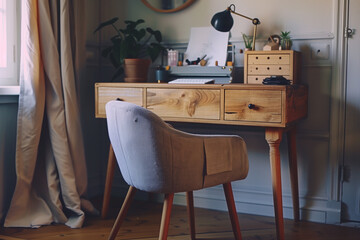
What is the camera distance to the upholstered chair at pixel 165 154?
173 centimetres

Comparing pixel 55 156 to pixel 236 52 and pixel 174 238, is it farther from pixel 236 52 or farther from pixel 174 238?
pixel 236 52

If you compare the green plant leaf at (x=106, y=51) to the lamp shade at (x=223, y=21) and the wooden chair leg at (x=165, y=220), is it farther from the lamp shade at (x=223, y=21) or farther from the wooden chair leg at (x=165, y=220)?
the wooden chair leg at (x=165, y=220)

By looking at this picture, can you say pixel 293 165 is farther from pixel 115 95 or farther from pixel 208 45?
pixel 115 95

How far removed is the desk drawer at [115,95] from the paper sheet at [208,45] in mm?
475

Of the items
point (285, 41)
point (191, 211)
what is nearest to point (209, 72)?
point (285, 41)

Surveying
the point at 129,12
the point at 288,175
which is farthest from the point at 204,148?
the point at 129,12

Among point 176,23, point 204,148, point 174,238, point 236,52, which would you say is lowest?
point 174,238

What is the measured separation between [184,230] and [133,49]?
3.79 ft

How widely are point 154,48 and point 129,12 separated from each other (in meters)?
0.40

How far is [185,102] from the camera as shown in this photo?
7.72ft

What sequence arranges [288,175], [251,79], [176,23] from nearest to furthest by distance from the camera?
[251,79] < [288,175] < [176,23]

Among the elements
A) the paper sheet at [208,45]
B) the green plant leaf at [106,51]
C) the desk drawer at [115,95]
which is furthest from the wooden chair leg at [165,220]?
the green plant leaf at [106,51]

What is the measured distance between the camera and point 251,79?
252 cm

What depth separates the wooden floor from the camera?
Result: 236 cm
